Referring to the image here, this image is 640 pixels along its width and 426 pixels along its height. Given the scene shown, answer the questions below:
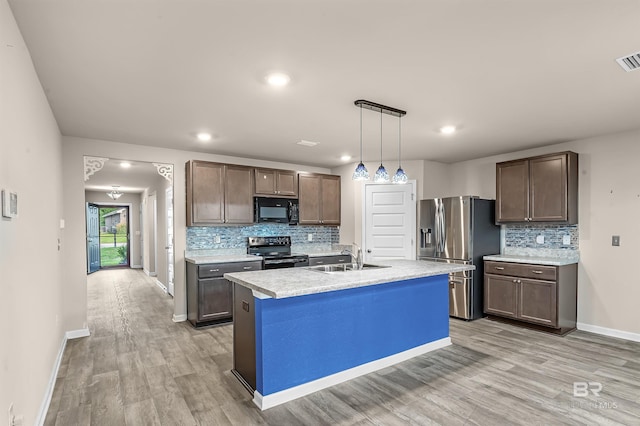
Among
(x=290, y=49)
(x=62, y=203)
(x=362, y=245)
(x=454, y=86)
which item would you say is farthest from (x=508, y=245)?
(x=62, y=203)

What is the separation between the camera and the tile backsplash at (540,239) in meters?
4.45

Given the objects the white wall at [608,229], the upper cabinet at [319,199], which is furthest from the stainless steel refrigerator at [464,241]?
the upper cabinet at [319,199]

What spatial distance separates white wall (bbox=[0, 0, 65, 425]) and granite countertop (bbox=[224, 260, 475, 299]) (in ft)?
4.26

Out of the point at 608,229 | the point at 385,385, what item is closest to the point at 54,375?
the point at 385,385

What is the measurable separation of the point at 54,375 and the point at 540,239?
5.63m

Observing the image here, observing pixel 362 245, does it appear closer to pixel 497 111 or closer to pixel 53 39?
pixel 497 111

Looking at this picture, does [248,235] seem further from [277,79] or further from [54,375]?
[277,79]

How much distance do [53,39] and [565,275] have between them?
5.24m

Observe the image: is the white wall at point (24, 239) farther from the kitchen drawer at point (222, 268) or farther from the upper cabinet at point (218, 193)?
the upper cabinet at point (218, 193)

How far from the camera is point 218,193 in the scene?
490 centimetres

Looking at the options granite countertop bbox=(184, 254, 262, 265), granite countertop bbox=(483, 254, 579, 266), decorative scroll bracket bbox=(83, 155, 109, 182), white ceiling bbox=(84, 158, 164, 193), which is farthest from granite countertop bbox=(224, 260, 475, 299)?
white ceiling bbox=(84, 158, 164, 193)

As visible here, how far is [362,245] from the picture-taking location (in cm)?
594

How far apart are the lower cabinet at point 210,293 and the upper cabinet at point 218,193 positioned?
0.67m

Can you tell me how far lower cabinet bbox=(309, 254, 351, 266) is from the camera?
549cm
